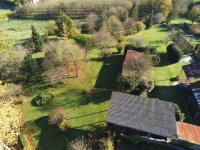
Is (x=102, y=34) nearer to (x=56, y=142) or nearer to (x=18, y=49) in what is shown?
(x=18, y=49)

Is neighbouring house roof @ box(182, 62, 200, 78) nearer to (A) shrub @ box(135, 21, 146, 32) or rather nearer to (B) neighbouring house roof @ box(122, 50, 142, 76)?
(B) neighbouring house roof @ box(122, 50, 142, 76)

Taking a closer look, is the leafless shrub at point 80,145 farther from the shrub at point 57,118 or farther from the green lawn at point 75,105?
the shrub at point 57,118

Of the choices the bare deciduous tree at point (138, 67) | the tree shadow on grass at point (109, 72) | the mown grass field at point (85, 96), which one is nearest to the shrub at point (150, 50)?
the mown grass field at point (85, 96)

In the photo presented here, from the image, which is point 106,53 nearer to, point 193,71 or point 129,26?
point 129,26

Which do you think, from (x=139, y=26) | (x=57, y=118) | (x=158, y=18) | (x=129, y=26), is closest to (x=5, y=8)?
(x=129, y=26)

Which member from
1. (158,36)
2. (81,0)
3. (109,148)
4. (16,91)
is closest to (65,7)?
(81,0)

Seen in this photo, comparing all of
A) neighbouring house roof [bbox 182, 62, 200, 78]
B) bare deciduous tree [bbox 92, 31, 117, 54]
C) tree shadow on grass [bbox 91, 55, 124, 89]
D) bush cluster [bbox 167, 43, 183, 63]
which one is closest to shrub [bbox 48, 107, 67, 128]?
tree shadow on grass [bbox 91, 55, 124, 89]
